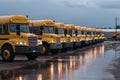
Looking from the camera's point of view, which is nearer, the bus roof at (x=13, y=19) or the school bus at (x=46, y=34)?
the bus roof at (x=13, y=19)

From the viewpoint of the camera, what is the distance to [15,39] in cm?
2728

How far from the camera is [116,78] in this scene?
54.8ft

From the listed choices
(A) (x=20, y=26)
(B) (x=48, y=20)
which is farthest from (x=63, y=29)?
(A) (x=20, y=26)

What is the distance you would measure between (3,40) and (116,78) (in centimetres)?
1230

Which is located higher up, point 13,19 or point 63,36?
point 13,19

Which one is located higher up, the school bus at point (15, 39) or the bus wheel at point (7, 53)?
the school bus at point (15, 39)

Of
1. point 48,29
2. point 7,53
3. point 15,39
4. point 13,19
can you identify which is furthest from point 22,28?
point 48,29

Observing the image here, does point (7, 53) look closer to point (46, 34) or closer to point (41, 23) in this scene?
point (46, 34)

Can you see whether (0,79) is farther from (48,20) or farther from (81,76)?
(48,20)

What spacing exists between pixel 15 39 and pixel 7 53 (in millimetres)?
1064

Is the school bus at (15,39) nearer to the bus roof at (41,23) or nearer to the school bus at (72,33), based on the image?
the bus roof at (41,23)

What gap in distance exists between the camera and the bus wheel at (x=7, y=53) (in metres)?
27.0

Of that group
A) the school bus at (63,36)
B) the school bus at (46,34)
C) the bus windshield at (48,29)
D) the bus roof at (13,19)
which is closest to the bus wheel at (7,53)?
the bus roof at (13,19)

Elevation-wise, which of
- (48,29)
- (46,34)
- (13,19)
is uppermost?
(13,19)
